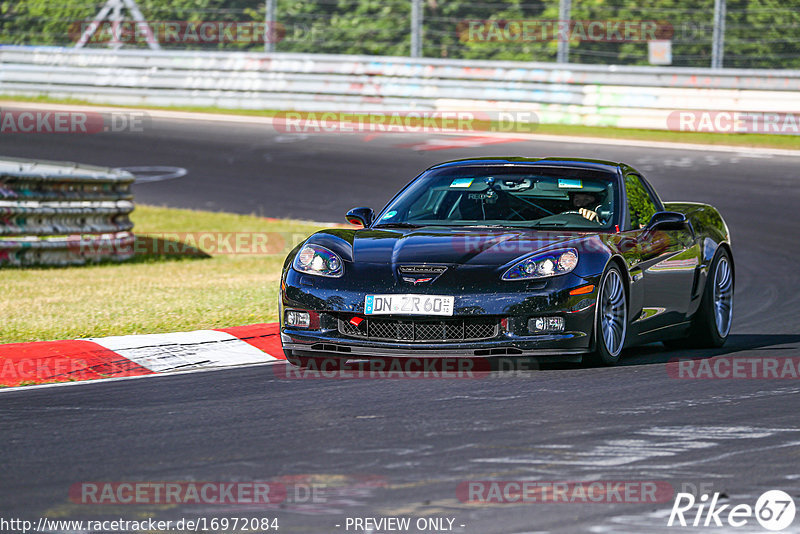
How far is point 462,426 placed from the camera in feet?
19.4

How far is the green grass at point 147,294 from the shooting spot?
9.13 m

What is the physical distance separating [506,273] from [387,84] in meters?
18.1

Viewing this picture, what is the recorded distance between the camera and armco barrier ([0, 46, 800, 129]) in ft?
73.3
